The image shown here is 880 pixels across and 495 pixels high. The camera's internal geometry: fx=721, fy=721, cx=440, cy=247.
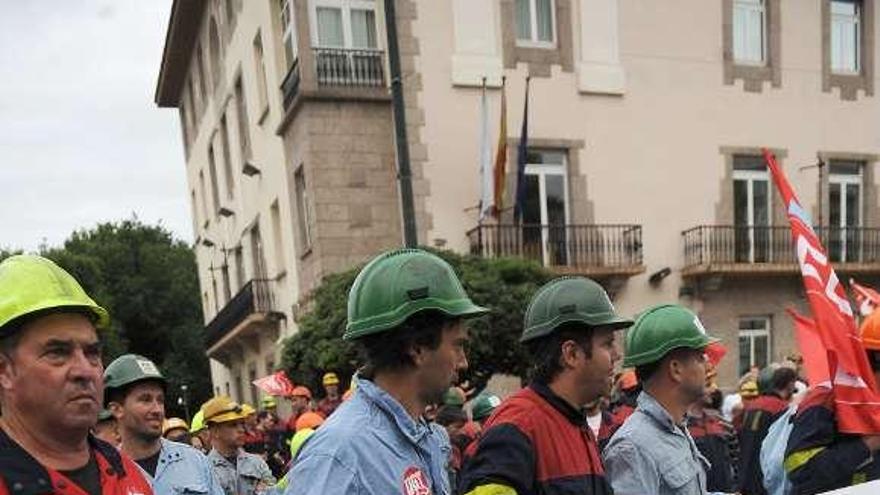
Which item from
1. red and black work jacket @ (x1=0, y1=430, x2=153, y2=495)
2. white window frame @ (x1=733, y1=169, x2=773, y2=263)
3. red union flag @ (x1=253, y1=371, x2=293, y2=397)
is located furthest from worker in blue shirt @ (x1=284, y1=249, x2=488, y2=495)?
white window frame @ (x1=733, y1=169, x2=773, y2=263)

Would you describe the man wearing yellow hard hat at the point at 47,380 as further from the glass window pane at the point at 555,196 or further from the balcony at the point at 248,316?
the balcony at the point at 248,316

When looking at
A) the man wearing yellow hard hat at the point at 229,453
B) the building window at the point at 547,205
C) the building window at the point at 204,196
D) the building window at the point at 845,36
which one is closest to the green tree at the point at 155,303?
the building window at the point at 204,196

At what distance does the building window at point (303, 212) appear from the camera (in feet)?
46.5

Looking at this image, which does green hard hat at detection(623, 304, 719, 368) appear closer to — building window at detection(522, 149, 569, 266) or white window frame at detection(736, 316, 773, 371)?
building window at detection(522, 149, 569, 266)

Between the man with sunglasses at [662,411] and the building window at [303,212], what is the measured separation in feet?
37.5

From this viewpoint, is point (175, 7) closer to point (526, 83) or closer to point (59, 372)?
point (526, 83)

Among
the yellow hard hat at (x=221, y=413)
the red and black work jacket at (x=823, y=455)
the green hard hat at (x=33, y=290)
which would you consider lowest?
the yellow hard hat at (x=221, y=413)

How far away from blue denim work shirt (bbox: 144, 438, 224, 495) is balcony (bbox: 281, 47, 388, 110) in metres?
10.4

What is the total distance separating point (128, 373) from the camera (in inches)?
141

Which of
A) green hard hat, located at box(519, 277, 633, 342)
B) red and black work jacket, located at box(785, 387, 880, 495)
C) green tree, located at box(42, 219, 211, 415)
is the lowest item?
green tree, located at box(42, 219, 211, 415)

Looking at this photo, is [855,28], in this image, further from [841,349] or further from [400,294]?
[400,294]

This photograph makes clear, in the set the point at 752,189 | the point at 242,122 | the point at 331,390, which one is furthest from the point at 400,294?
the point at 242,122

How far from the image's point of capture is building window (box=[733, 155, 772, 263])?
15281mm

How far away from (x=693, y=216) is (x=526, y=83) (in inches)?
181
